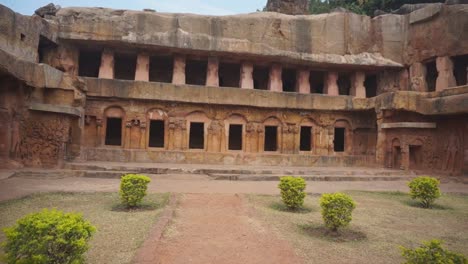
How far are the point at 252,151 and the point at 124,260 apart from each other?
497 inches

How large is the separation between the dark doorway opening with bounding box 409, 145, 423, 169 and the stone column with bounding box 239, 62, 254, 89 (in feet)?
27.0

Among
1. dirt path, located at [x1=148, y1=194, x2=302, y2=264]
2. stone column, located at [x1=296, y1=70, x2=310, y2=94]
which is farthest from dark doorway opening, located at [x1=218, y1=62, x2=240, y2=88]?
dirt path, located at [x1=148, y1=194, x2=302, y2=264]

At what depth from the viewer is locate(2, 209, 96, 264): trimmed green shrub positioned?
→ 116 inches

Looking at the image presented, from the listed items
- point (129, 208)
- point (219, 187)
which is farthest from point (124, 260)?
point (219, 187)

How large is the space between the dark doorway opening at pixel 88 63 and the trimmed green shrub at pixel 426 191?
1690 centimetres

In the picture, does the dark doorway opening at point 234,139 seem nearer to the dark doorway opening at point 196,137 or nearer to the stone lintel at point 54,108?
the dark doorway opening at point 196,137

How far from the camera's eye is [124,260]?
390cm

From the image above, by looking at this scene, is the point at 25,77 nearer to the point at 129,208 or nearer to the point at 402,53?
the point at 129,208

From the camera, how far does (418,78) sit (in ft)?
58.0

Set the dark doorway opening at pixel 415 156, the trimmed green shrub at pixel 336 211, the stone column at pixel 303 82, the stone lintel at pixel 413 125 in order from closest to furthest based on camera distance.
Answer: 1. the trimmed green shrub at pixel 336 211
2. the stone lintel at pixel 413 125
3. the dark doorway opening at pixel 415 156
4. the stone column at pixel 303 82

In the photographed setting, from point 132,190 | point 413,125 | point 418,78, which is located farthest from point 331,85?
point 132,190

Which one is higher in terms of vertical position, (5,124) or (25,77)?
(25,77)

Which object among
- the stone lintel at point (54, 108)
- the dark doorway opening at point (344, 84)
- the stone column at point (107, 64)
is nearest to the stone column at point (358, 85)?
the dark doorway opening at point (344, 84)

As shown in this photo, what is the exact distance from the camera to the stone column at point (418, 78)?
17672 millimetres
